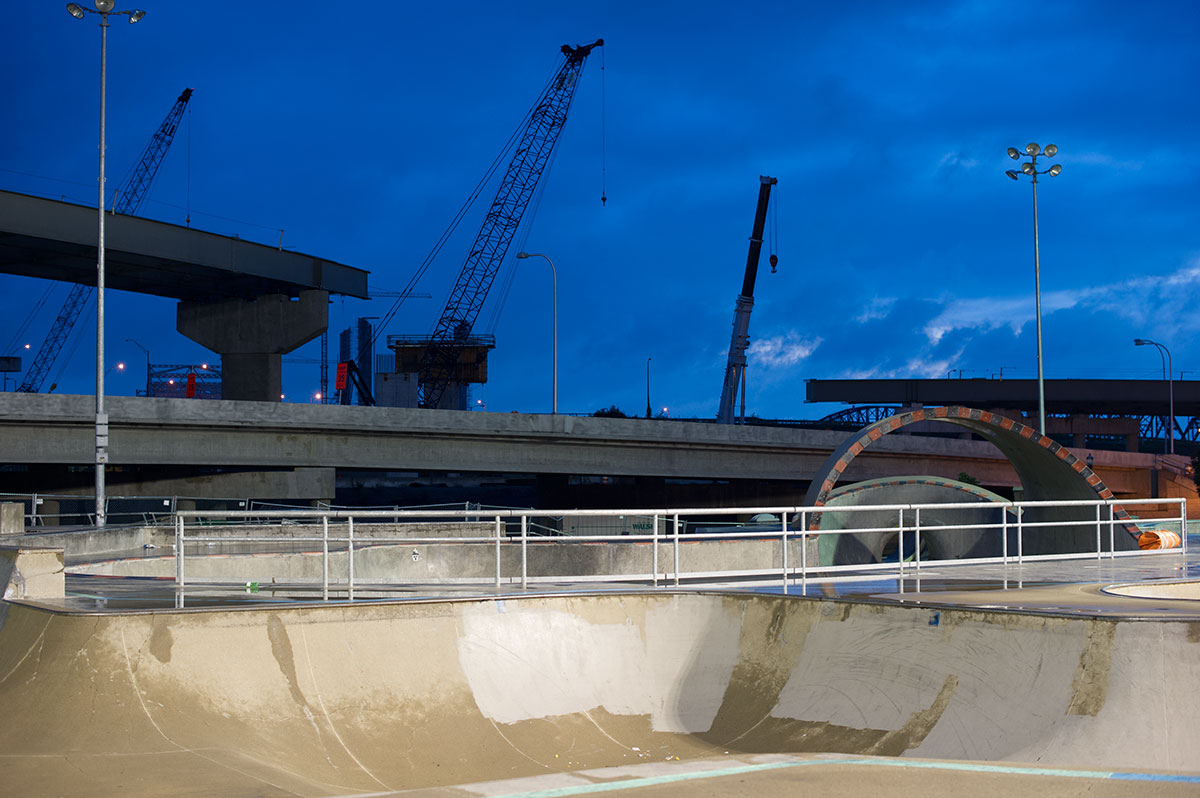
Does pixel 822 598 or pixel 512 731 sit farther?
pixel 822 598

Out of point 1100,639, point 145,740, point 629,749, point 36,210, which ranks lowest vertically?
point 629,749

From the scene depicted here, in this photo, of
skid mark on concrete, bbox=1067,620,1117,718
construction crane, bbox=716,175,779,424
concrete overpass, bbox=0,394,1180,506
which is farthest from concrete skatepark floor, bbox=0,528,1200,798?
construction crane, bbox=716,175,779,424

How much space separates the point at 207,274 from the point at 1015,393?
70.0 m

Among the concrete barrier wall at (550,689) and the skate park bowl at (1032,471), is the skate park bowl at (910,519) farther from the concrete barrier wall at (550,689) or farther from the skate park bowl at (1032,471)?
the concrete barrier wall at (550,689)

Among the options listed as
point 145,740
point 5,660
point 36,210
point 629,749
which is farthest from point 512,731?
point 36,210

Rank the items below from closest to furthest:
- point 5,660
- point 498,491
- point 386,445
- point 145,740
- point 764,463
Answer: point 145,740
point 5,660
point 386,445
point 764,463
point 498,491

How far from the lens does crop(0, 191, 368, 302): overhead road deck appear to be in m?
40.9

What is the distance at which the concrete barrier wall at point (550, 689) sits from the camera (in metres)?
8.69

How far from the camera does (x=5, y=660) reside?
10.2 m

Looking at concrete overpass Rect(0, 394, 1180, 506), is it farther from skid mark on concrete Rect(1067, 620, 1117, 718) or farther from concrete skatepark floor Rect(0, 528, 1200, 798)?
skid mark on concrete Rect(1067, 620, 1117, 718)

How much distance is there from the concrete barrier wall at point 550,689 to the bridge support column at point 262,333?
144ft

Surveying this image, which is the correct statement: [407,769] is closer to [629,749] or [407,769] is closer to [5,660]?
[629,749]

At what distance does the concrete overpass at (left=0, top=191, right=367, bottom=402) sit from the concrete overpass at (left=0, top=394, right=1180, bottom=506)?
24.9ft

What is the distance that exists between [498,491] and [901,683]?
80480 mm
